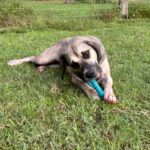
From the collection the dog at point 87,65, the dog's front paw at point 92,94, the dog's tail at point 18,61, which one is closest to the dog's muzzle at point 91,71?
the dog at point 87,65

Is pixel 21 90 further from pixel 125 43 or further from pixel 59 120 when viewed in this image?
pixel 125 43

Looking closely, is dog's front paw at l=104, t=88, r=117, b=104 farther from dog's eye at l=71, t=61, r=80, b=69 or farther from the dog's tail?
the dog's tail

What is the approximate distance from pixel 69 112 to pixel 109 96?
469 mm

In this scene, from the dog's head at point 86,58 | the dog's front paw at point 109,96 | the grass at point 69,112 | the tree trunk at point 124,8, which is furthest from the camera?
the tree trunk at point 124,8

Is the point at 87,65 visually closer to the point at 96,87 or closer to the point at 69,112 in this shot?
the point at 96,87

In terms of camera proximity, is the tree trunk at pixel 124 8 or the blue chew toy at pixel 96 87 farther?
the tree trunk at pixel 124 8

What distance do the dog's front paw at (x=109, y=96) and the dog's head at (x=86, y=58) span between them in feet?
0.56

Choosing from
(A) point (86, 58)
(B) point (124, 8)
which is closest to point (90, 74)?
(A) point (86, 58)

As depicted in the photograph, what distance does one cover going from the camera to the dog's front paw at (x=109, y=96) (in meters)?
3.59

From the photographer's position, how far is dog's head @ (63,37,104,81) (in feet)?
12.1

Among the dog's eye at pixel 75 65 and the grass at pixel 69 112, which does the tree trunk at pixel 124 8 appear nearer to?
the grass at pixel 69 112

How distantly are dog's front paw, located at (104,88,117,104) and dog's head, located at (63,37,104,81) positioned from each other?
6.7 inches

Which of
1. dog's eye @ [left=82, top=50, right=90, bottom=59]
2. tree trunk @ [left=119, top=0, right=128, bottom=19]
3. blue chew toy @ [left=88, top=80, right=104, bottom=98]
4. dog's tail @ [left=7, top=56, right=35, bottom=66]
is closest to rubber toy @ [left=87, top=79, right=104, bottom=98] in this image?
blue chew toy @ [left=88, top=80, right=104, bottom=98]

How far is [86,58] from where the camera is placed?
3730 mm
